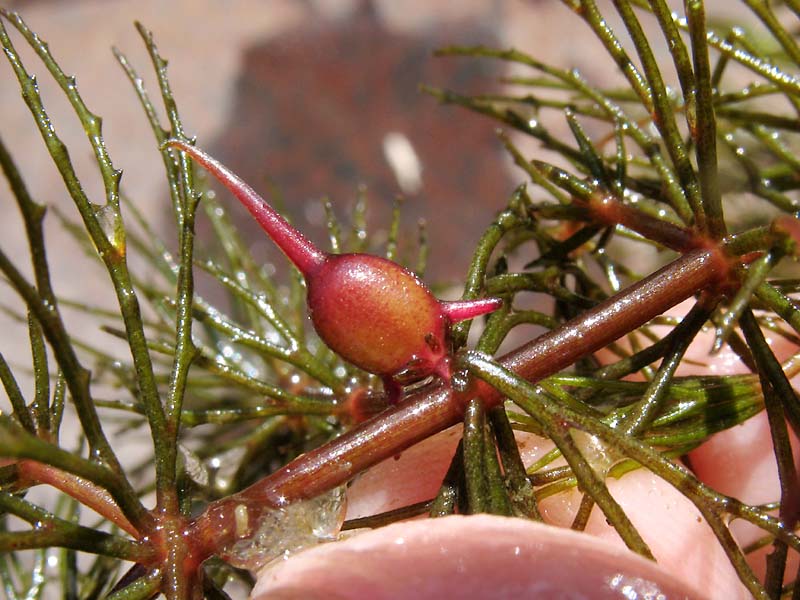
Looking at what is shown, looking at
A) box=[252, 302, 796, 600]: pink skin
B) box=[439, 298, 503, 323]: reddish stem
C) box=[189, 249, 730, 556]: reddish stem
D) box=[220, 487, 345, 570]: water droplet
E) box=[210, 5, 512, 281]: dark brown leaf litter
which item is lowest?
box=[252, 302, 796, 600]: pink skin

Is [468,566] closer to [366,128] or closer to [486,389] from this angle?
[486,389]

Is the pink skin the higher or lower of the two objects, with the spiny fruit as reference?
lower

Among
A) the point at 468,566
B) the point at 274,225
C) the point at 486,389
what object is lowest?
the point at 468,566

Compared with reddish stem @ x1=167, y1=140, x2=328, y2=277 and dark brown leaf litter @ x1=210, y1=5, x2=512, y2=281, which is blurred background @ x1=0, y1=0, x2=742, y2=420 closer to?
dark brown leaf litter @ x1=210, y1=5, x2=512, y2=281

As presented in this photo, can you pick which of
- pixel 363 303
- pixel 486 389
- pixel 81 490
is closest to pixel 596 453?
pixel 486 389

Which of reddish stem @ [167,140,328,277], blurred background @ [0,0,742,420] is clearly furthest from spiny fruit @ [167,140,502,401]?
blurred background @ [0,0,742,420]

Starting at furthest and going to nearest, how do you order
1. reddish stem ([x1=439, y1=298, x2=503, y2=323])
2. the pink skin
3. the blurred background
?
the blurred background < reddish stem ([x1=439, y1=298, x2=503, y2=323]) < the pink skin
